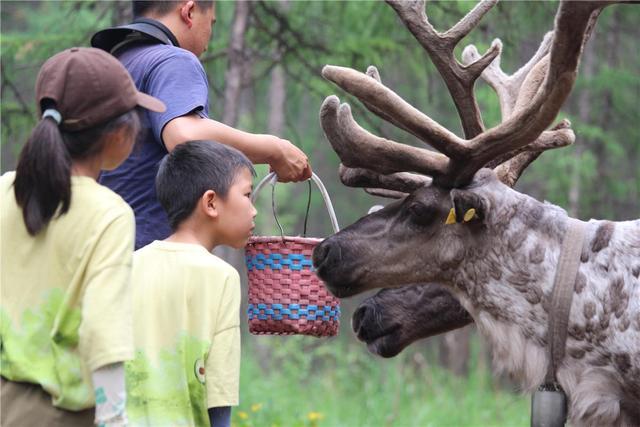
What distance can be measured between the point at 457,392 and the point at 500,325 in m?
6.78

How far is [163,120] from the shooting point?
3836 mm

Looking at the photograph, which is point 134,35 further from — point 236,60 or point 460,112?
point 236,60

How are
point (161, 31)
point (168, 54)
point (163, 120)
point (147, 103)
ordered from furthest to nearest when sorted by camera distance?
point (161, 31) → point (168, 54) → point (163, 120) → point (147, 103)

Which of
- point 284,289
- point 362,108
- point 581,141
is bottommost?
point 581,141

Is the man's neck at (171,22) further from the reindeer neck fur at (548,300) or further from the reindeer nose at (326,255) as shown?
the reindeer neck fur at (548,300)

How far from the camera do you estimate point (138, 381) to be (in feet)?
10.9

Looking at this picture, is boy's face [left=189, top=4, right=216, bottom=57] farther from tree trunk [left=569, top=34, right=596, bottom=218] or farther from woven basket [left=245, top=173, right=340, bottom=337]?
tree trunk [left=569, top=34, right=596, bottom=218]

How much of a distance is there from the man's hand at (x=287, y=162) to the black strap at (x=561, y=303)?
1040mm

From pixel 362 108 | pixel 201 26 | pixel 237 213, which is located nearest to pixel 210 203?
pixel 237 213

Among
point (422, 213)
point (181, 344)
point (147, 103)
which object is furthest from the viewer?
point (422, 213)

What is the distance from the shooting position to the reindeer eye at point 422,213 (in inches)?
171

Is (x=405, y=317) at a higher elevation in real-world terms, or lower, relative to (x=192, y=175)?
lower

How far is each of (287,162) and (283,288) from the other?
483 millimetres

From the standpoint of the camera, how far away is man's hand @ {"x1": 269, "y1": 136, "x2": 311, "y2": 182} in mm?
4070
